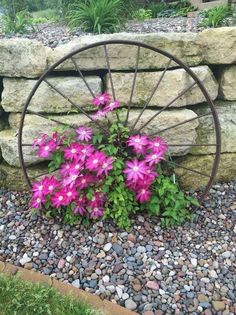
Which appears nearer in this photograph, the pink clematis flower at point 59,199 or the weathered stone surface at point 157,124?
the pink clematis flower at point 59,199

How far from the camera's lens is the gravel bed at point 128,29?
261cm

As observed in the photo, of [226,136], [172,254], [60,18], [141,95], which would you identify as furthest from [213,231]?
[60,18]

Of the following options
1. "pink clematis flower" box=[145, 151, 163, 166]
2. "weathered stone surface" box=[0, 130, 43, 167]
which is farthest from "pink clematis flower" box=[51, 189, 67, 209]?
"pink clematis flower" box=[145, 151, 163, 166]

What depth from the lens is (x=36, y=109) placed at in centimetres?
241

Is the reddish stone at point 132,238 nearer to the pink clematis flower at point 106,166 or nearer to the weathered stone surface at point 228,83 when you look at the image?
the pink clematis flower at point 106,166

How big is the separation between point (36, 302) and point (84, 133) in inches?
33.9

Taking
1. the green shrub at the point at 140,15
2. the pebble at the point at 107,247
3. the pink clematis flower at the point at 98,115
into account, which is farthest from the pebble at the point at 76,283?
the green shrub at the point at 140,15

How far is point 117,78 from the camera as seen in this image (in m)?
2.37

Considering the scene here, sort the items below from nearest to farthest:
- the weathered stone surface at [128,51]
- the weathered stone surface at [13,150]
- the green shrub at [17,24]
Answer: the weathered stone surface at [128,51], the weathered stone surface at [13,150], the green shrub at [17,24]

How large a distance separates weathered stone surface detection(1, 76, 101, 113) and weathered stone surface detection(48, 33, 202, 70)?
0.08 metres

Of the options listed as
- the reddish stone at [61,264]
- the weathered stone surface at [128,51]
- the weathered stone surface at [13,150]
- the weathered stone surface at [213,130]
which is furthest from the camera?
the weathered stone surface at [213,130]

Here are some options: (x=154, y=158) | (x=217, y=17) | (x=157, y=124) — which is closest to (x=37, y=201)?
(x=154, y=158)

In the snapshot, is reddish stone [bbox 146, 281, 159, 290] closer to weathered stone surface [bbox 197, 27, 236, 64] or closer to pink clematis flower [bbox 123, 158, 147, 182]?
pink clematis flower [bbox 123, 158, 147, 182]

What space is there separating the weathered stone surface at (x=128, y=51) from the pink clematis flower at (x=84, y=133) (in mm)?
364
